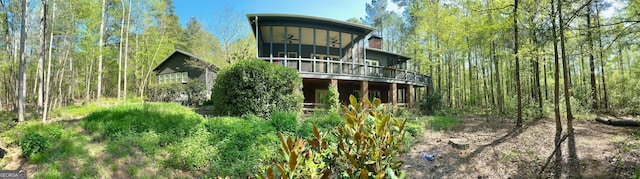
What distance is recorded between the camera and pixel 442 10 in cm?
1803

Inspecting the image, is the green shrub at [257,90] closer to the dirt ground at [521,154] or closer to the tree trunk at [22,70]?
the dirt ground at [521,154]

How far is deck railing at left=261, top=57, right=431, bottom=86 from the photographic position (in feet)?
42.0

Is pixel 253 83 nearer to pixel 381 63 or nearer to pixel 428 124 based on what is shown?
pixel 428 124

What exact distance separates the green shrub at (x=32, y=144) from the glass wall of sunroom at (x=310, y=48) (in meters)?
8.03

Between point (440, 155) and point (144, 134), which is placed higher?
point (144, 134)

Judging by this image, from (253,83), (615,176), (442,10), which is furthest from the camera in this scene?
(442,10)

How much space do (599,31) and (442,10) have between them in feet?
41.4

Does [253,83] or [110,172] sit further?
[253,83]

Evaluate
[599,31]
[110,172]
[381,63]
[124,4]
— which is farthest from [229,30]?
→ [599,31]

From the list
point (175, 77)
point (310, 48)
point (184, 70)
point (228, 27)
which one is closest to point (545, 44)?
→ point (310, 48)

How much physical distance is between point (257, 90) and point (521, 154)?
7694mm

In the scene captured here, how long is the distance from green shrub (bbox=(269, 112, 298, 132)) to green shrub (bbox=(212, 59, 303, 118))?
3.46ft

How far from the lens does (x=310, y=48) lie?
17.4m

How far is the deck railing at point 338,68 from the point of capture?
504 inches
